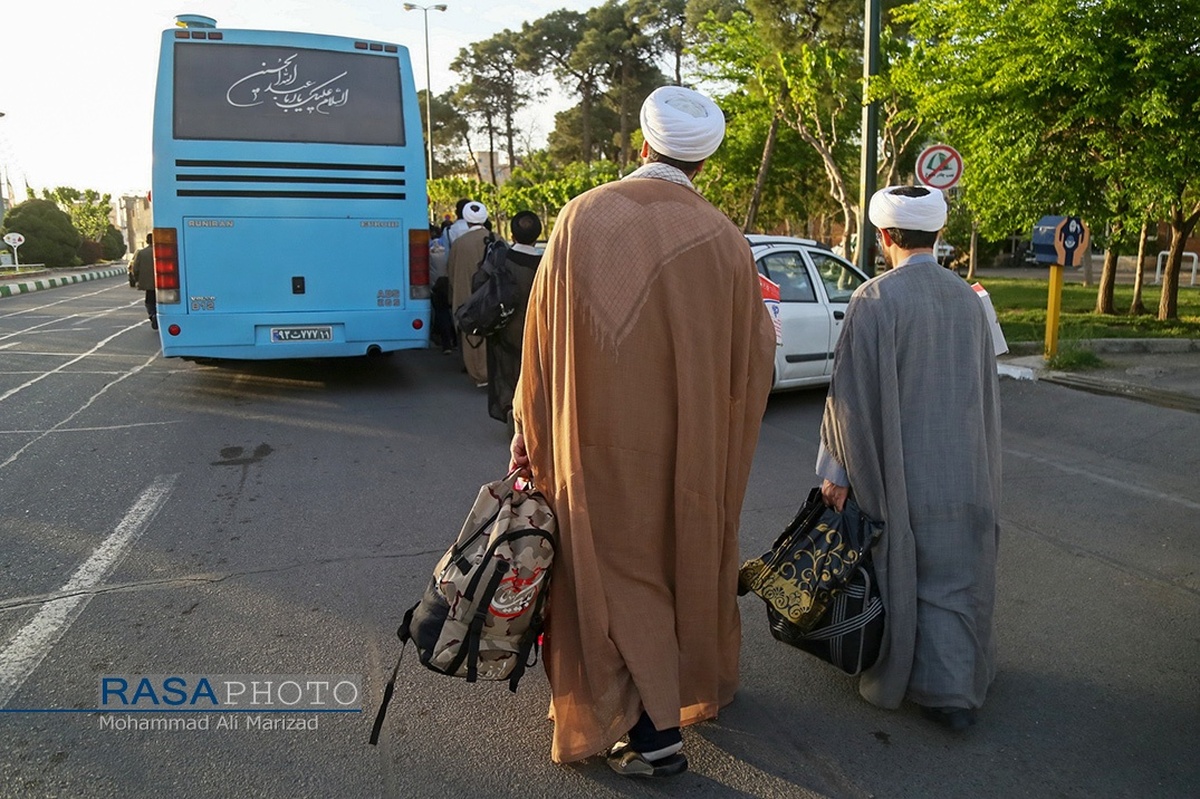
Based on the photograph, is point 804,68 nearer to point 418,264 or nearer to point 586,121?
point 418,264

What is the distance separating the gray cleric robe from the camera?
10.3 ft

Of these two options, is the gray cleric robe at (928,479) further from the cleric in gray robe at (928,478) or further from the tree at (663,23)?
the tree at (663,23)

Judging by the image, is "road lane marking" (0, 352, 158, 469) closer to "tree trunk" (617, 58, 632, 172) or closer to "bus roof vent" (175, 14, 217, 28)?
"bus roof vent" (175, 14, 217, 28)

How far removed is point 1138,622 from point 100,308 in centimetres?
2023

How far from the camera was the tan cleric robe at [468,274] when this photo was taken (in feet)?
31.9

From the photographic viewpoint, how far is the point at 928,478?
3160 millimetres

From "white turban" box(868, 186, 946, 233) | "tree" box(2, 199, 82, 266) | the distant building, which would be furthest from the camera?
the distant building

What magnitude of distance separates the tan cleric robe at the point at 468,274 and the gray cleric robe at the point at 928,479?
22.3ft

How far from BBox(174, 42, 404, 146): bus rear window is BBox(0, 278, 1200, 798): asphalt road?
8.58ft

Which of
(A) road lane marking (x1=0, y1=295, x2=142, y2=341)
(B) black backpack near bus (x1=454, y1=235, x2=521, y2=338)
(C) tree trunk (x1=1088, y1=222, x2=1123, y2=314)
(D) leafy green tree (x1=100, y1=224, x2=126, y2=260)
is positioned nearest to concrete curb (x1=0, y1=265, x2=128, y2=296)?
(A) road lane marking (x1=0, y1=295, x2=142, y2=341)

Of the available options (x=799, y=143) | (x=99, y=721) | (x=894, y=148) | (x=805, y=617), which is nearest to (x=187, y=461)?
(x=99, y=721)

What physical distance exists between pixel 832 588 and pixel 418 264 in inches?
272

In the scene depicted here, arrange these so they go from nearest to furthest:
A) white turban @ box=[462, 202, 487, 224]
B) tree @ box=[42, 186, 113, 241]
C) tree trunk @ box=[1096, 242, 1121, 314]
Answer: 1. white turban @ box=[462, 202, 487, 224]
2. tree trunk @ box=[1096, 242, 1121, 314]
3. tree @ box=[42, 186, 113, 241]

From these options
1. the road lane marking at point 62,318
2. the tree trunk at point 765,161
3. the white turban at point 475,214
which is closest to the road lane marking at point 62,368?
the road lane marking at point 62,318
